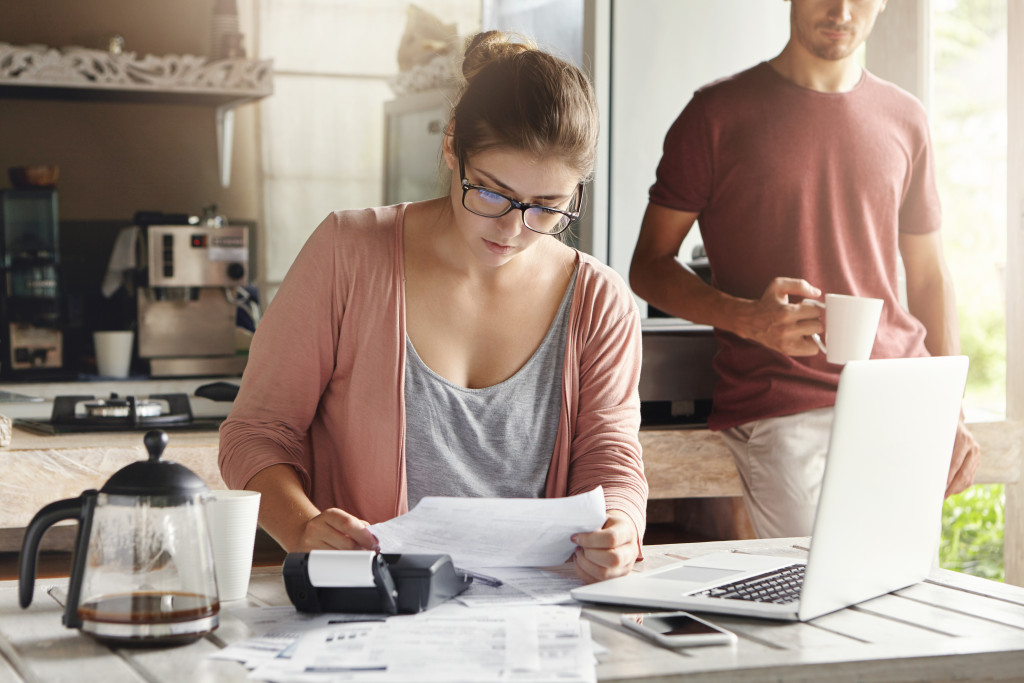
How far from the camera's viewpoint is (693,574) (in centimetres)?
130

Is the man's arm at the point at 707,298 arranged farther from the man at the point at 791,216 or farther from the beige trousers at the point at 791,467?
the beige trousers at the point at 791,467

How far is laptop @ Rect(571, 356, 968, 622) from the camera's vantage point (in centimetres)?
108

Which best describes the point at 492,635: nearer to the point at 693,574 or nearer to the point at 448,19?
the point at 693,574

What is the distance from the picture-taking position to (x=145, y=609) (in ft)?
3.25

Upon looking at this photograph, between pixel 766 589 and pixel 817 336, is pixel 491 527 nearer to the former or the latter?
pixel 766 589

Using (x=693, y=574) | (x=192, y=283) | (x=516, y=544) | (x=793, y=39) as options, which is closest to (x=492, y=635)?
(x=516, y=544)

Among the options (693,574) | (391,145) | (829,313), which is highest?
(391,145)

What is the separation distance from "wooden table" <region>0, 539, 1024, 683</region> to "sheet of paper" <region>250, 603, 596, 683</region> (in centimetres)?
3

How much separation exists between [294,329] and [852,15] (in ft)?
4.45

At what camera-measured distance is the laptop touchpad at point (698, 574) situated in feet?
4.14

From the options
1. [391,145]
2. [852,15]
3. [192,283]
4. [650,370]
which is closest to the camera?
[852,15]

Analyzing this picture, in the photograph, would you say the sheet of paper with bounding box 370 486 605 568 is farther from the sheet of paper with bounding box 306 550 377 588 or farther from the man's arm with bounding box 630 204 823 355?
the man's arm with bounding box 630 204 823 355

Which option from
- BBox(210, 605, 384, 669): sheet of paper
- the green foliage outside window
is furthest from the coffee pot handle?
the green foliage outside window

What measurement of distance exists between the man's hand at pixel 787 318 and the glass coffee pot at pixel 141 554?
1250 millimetres
